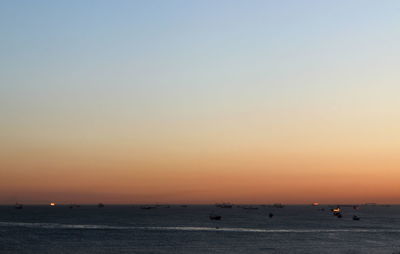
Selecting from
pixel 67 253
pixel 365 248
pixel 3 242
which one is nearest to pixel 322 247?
pixel 365 248

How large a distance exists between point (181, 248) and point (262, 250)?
17212mm

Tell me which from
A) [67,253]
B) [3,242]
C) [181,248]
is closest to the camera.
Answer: [67,253]

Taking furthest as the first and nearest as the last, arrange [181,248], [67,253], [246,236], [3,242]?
[246,236]
[3,242]
[181,248]
[67,253]

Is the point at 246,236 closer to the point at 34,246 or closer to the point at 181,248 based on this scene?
the point at 181,248

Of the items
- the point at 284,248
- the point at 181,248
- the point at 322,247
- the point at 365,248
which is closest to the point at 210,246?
the point at 181,248

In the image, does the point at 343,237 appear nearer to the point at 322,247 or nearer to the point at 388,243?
the point at 388,243

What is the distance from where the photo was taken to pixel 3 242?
11769 centimetres

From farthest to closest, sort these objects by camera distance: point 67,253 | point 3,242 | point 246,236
Result: point 246,236, point 3,242, point 67,253

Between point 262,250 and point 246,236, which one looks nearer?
point 262,250

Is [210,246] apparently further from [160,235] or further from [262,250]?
[160,235]

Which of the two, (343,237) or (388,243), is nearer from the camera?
(388,243)

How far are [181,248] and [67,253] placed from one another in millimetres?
23756

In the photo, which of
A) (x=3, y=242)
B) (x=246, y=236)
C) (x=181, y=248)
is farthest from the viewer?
(x=246, y=236)

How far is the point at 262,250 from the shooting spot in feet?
344
